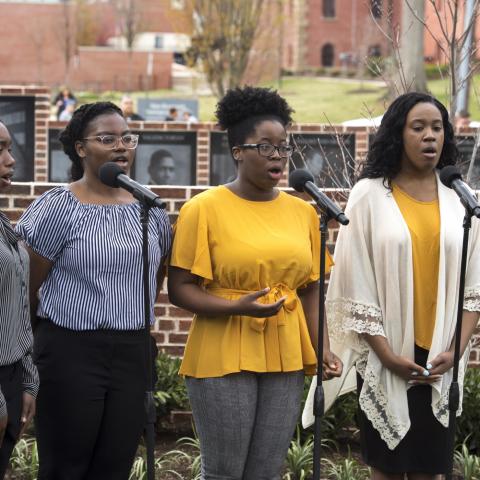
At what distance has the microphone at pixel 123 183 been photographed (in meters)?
4.44

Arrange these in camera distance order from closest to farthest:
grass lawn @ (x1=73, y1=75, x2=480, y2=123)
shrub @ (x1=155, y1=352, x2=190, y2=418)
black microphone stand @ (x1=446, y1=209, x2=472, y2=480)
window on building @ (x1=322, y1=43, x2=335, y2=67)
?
black microphone stand @ (x1=446, y1=209, x2=472, y2=480) → shrub @ (x1=155, y1=352, x2=190, y2=418) → grass lawn @ (x1=73, y1=75, x2=480, y2=123) → window on building @ (x1=322, y1=43, x2=335, y2=67)

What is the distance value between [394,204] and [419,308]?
46 cm

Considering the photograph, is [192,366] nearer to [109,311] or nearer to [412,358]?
[109,311]

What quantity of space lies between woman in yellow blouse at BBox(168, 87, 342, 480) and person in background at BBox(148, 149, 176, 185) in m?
9.84

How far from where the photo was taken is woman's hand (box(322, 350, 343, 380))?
4961 millimetres

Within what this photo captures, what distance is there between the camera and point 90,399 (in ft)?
15.9

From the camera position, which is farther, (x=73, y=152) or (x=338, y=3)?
(x=338, y=3)

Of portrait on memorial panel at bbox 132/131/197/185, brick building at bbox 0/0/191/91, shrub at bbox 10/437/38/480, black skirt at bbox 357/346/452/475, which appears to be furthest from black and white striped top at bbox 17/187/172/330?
brick building at bbox 0/0/191/91

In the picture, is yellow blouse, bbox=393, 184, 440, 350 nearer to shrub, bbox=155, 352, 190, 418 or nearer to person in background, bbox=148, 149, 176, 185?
shrub, bbox=155, 352, 190, 418

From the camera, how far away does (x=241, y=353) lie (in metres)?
4.79

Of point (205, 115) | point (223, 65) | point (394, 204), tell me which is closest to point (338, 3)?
point (205, 115)

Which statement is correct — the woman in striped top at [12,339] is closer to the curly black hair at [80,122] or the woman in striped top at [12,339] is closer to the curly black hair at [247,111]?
the curly black hair at [80,122]

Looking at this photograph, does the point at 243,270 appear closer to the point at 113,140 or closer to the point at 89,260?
the point at 89,260

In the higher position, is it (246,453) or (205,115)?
(205,115)
